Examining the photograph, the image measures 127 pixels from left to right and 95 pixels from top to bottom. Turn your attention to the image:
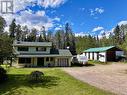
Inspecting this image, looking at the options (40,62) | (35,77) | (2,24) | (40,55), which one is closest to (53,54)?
(40,55)

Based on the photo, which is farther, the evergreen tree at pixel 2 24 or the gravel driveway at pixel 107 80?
the evergreen tree at pixel 2 24

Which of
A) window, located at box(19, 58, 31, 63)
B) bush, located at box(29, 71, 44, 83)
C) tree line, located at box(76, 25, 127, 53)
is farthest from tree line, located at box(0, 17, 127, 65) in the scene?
bush, located at box(29, 71, 44, 83)

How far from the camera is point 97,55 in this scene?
71.4m

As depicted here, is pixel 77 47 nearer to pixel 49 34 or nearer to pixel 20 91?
pixel 49 34

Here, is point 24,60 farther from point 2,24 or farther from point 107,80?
point 107,80

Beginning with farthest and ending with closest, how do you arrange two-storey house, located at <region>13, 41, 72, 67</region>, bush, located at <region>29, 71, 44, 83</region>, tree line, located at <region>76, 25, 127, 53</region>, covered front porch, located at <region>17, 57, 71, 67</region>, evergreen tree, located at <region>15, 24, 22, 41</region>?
evergreen tree, located at <region>15, 24, 22, 41</region>
tree line, located at <region>76, 25, 127, 53</region>
two-storey house, located at <region>13, 41, 72, 67</region>
covered front porch, located at <region>17, 57, 71, 67</region>
bush, located at <region>29, 71, 44, 83</region>

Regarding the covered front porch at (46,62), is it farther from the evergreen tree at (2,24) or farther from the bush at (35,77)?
the bush at (35,77)

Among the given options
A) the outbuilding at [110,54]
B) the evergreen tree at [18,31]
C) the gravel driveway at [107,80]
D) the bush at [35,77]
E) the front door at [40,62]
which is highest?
the evergreen tree at [18,31]

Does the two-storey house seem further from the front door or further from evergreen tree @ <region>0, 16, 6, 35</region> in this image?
evergreen tree @ <region>0, 16, 6, 35</region>

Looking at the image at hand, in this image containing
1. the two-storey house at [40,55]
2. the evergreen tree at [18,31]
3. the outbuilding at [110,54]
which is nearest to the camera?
the two-storey house at [40,55]

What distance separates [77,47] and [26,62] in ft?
148

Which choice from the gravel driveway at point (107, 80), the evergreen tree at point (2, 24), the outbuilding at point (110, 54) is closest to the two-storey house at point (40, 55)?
the outbuilding at point (110, 54)

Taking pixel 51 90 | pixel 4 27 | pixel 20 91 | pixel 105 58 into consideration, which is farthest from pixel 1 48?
pixel 105 58

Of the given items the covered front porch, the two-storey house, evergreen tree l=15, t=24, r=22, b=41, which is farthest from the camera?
evergreen tree l=15, t=24, r=22, b=41
